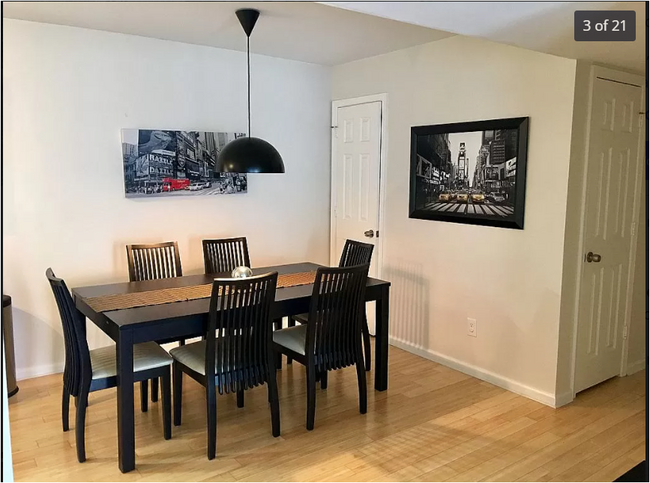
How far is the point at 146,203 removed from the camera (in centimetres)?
412

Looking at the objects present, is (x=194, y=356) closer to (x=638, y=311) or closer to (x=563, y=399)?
(x=563, y=399)

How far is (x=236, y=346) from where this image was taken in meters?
2.87

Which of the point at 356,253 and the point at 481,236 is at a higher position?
the point at 481,236

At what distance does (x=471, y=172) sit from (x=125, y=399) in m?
2.59

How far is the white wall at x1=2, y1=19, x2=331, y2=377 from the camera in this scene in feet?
11.9

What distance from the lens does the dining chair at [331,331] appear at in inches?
122

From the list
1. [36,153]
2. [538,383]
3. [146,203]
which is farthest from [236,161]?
[538,383]

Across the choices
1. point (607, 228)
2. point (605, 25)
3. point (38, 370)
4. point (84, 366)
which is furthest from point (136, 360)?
point (607, 228)

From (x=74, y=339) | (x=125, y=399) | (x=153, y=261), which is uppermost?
(x=153, y=261)

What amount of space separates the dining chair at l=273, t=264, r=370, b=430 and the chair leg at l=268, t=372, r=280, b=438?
0.19m

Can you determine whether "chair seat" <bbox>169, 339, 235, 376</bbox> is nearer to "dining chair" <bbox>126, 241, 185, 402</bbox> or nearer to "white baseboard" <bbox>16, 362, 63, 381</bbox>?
"dining chair" <bbox>126, 241, 185, 402</bbox>

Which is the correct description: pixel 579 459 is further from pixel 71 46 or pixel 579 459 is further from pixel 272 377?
pixel 71 46

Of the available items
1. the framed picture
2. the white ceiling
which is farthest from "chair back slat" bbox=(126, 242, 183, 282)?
the white ceiling

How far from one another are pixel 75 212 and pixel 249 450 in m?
2.10
